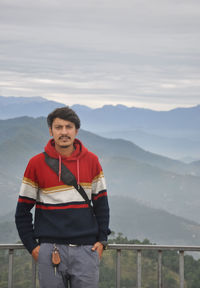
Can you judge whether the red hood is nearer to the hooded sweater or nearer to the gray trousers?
the hooded sweater

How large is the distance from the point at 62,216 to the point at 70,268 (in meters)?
0.40

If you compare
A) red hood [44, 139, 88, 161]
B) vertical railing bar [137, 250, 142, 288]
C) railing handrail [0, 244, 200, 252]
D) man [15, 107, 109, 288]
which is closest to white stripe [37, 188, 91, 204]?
man [15, 107, 109, 288]

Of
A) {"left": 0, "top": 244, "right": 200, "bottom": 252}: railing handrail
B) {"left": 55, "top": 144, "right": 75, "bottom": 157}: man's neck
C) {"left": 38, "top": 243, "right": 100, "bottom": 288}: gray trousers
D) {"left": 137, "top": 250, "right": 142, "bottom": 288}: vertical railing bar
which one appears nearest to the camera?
{"left": 38, "top": 243, "right": 100, "bottom": 288}: gray trousers

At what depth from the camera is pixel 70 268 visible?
11.4 ft

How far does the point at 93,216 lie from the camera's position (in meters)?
3.57

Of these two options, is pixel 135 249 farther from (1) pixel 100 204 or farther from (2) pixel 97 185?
(2) pixel 97 185

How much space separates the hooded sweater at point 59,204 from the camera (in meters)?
3.47

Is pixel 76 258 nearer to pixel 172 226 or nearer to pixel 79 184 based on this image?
pixel 79 184

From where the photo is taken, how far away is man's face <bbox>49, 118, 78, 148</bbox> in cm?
350

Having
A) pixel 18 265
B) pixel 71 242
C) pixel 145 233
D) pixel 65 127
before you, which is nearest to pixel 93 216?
pixel 71 242

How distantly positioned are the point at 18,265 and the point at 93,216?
2040 inches

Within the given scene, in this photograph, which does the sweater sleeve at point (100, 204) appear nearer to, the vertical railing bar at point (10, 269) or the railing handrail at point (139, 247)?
the railing handrail at point (139, 247)

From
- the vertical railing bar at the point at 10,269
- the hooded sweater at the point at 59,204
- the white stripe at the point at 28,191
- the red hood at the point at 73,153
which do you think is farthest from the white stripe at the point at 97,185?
the vertical railing bar at the point at 10,269

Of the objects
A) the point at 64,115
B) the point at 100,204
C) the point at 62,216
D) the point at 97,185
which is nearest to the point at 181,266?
the point at 100,204
